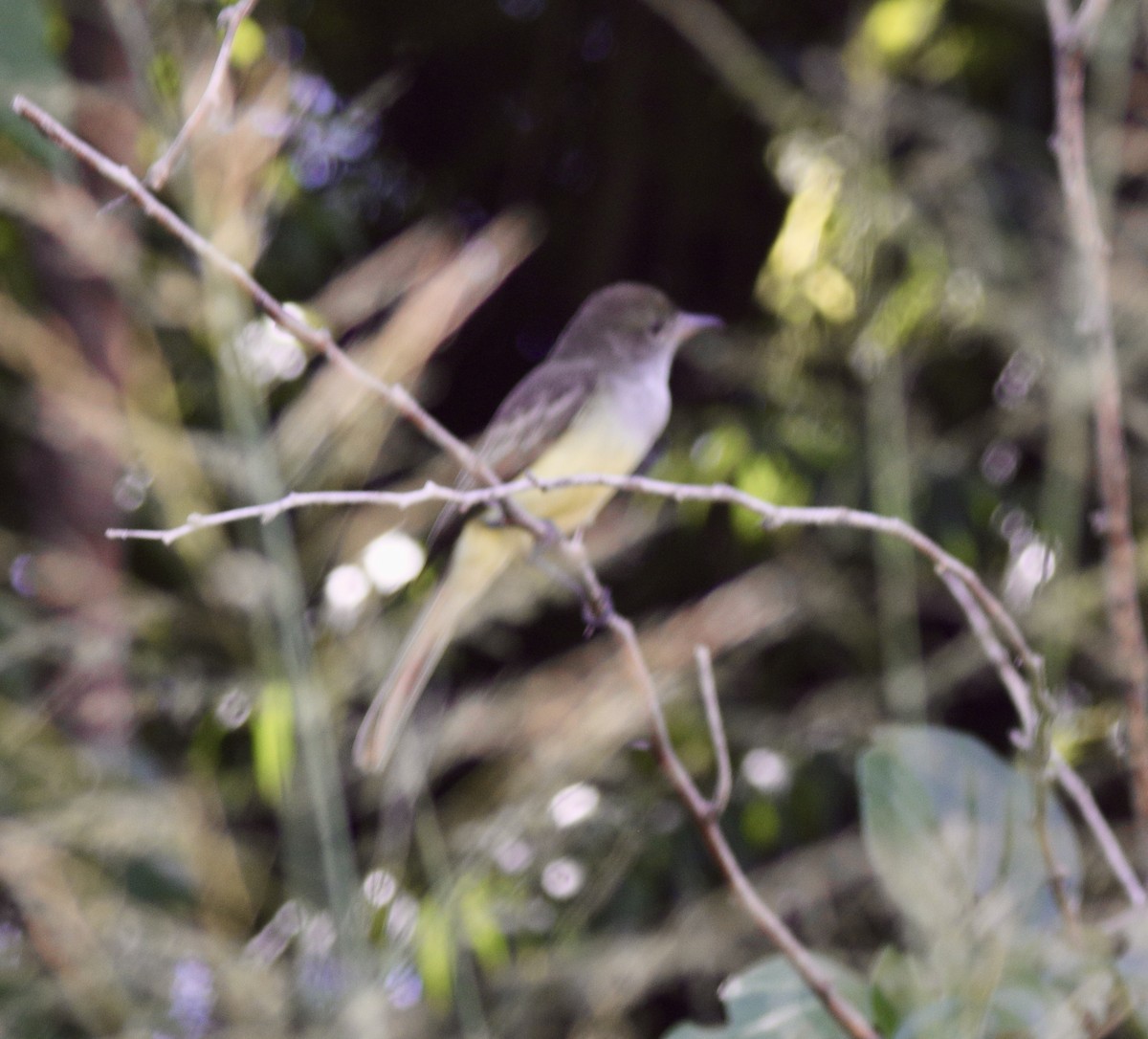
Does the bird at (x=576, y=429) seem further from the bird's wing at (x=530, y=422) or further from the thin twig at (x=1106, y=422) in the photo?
the thin twig at (x=1106, y=422)

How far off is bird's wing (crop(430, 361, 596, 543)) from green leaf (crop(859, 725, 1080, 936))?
4.99 feet

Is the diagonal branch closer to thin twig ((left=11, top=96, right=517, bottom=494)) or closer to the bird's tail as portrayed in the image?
thin twig ((left=11, top=96, right=517, bottom=494))

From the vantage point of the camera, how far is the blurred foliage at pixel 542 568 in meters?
1.79

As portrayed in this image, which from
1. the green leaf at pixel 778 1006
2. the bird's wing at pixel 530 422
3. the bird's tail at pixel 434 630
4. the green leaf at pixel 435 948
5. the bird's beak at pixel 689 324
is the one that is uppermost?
the bird's beak at pixel 689 324

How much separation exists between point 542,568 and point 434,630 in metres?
0.21

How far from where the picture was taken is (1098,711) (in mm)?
2084

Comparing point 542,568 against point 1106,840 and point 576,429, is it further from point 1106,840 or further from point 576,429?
point 1106,840

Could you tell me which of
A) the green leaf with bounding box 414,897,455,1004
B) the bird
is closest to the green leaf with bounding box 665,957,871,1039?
the green leaf with bounding box 414,897,455,1004

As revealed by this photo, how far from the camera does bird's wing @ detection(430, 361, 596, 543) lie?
9.52 ft

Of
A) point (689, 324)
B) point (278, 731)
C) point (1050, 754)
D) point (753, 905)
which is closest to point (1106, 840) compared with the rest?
point (1050, 754)

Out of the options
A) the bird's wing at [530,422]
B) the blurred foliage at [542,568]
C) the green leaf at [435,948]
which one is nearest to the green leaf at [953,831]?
the blurred foliage at [542,568]

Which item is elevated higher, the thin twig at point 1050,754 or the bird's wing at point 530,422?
the thin twig at point 1050,754

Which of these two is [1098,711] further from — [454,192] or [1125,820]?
[454,192]

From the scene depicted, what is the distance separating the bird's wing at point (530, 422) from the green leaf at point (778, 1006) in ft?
5.15
